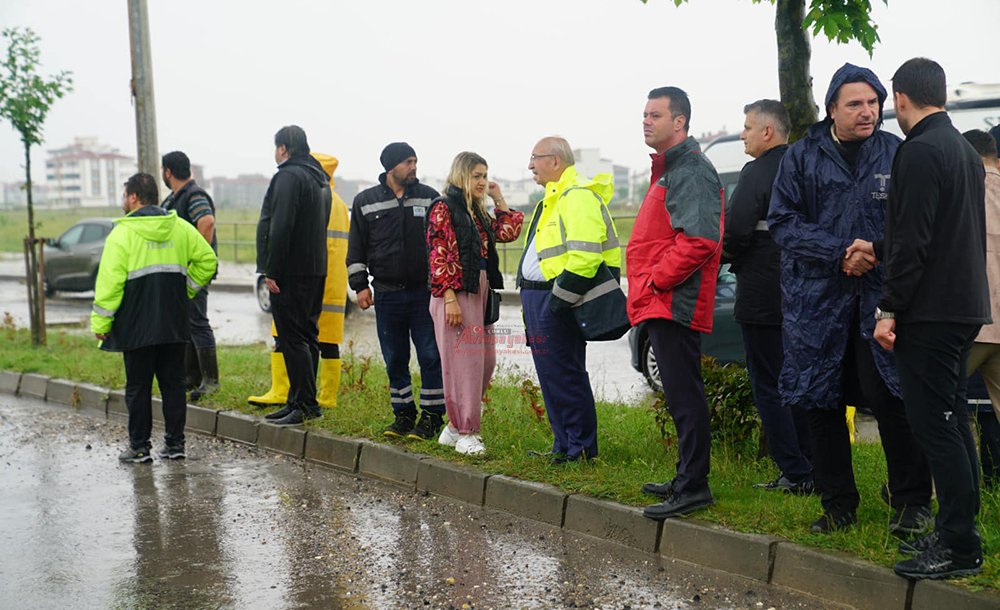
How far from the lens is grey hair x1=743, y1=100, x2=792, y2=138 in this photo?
6.07 meters

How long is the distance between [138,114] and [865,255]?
31.5 feet

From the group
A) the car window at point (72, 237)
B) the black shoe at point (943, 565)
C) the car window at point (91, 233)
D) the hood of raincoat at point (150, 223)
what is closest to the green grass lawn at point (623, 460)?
the black shoe at point (943, 565)

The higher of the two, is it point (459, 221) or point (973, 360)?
point (459, 221)

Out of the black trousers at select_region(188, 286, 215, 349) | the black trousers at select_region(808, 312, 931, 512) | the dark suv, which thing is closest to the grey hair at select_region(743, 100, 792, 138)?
the black trousers at select_region(808, 312, 931, 512)

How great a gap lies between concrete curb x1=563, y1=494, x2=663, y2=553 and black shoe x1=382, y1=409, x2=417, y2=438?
1.99 metres

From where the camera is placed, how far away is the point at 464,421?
7.12 metres

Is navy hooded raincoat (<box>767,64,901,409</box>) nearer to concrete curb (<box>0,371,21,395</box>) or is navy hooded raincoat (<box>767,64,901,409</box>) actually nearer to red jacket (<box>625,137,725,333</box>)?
red jacket (<box>625,137,725,333</box>)

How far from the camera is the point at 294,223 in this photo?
8227 millimetres

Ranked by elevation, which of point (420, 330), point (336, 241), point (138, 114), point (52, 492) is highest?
point (138, 114)

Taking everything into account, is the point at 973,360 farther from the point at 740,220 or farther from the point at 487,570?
the point at 487,570

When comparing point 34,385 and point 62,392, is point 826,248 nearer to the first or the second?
point 62,392

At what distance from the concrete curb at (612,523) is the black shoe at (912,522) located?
45.8 inches

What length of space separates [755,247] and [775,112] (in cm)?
78

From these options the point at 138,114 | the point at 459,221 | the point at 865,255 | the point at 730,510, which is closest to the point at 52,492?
the point at 459,221
